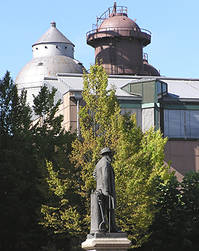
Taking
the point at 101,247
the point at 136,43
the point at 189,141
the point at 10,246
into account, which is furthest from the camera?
the point at 136,43

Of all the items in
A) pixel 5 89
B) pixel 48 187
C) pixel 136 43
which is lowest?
pixel 48 187

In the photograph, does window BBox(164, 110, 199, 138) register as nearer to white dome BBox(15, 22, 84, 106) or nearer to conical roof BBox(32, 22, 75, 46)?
white dome BBox(15, 22, 84, 106)

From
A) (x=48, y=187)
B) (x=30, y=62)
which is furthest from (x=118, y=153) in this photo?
(x=30, y=62)

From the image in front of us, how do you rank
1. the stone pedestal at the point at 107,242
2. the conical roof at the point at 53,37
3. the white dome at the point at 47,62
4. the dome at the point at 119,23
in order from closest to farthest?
the stone pedestal at the point at 107,242 < the dome at the point at 119,23 < the white dome at the point at 47,62 < the conical roof at the point at 53,37

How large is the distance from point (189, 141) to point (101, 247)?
135ft

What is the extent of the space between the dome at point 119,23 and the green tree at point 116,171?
141 feet

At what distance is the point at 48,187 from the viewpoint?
1233 inches

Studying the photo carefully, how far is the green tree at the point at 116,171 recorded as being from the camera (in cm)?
3019

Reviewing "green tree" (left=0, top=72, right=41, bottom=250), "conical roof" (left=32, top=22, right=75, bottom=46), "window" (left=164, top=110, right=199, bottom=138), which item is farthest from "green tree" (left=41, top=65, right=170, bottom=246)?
"conical roof" (left=32, top=22, right=75, bottom=46)

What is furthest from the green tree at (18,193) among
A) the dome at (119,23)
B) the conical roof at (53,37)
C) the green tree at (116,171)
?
the conical roof at (53,37)

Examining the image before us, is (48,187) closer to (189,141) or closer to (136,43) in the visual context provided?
(189,141)

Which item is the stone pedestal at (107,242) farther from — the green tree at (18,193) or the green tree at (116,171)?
the green tree at (18,193)

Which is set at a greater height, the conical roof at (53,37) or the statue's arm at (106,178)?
the conical roof at (53,37)

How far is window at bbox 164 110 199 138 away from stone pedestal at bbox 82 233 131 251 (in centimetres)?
3989
